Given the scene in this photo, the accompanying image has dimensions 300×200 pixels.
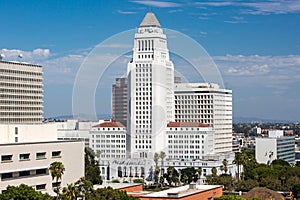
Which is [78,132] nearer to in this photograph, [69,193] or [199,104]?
[199,104]

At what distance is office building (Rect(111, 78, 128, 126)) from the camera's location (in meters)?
145

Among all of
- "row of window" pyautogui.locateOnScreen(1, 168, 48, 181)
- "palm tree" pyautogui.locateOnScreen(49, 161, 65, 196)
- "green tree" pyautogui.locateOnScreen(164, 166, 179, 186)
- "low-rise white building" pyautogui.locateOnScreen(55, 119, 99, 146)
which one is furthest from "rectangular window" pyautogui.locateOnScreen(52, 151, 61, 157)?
"low-rise white building" pyautogui.locateOnScreen(55, 119, 99, 146)

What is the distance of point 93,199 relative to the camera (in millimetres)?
58375

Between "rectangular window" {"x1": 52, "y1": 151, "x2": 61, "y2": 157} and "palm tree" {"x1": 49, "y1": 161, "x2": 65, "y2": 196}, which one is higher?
"rectangular window" {"x1": 52, "y1": 151, "x2": 61, "y2": 157}

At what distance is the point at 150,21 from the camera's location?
14488cm

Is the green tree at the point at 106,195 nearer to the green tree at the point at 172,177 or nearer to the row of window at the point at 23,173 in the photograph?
the row of window at the point at 23,173

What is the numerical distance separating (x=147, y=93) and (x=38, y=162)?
261 ft

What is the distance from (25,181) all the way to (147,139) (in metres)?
81.8

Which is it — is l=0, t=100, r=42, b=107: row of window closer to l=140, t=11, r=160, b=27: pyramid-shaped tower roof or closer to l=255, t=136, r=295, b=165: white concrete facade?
l=140, t=11, r=160, b=27: pyramid-shaped tower roof

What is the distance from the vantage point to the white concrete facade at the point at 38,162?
5806 centimetres

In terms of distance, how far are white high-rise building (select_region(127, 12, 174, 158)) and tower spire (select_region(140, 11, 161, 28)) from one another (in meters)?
0.53

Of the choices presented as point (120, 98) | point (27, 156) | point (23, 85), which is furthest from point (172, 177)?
point (27, 156)

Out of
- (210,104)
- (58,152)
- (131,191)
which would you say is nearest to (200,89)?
(210,104)

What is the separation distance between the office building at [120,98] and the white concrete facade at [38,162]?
256 ft
